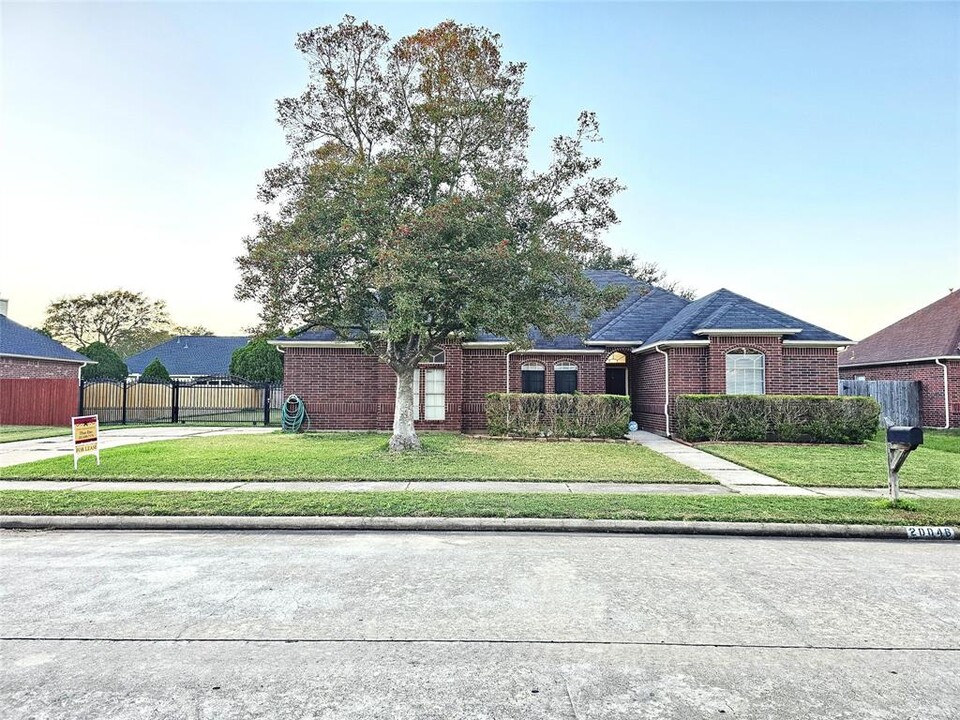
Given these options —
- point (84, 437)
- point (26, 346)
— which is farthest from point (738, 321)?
point (26, 346)

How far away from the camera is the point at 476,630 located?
3.71 m

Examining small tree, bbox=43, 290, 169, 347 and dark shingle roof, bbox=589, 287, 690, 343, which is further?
small tree, bbox=43, 290, 169, 347

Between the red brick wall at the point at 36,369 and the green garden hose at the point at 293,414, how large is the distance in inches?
470

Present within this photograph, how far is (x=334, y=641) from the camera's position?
3.54 m

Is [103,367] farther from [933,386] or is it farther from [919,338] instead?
[919,338]

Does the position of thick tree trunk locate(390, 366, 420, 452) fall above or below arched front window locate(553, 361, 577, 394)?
below

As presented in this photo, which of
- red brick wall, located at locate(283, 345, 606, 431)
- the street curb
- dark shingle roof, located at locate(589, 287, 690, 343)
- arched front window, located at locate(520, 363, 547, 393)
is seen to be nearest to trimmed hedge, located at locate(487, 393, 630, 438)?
red brick wall, located at locate(283, 345, 606, 431)

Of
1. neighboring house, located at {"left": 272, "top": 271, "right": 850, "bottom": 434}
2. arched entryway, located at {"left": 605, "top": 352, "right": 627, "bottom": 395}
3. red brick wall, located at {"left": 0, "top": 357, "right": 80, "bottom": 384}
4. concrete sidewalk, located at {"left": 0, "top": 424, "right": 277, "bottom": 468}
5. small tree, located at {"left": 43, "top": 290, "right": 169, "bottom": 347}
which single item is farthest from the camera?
small tree, located at {"left": 43, "top": 290, "right": 169, "bottom": 347}

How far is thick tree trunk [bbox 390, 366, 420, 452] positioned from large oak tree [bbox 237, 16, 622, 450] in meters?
0.04

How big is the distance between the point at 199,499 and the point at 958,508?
→ 396 inches

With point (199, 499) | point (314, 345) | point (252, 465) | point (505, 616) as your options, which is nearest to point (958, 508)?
point (505, 616)

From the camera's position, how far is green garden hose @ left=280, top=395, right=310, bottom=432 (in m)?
18.7

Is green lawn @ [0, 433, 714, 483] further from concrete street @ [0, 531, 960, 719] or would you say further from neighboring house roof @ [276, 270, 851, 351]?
concrete street @ [0, 531, 960, 719]

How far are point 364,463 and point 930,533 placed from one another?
8.84m
